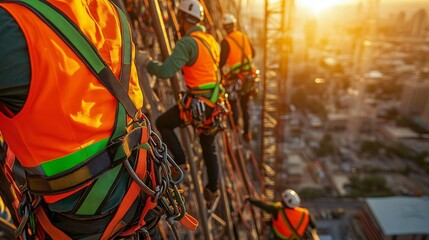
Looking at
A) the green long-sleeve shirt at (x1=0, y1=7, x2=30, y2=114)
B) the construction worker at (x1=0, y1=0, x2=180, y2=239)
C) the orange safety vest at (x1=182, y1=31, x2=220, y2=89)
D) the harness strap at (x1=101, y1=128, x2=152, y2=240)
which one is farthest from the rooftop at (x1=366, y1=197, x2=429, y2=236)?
the green long-sleeve shirt at (x1=0, y1=7, x2=30, y2=114)

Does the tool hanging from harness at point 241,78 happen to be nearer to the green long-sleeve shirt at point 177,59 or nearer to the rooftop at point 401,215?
the green long-sleeve shirt at point 177,59

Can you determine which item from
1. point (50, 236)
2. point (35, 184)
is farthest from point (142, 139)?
point (50, 236)

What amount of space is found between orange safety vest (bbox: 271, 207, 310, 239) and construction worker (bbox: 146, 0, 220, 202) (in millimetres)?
2802

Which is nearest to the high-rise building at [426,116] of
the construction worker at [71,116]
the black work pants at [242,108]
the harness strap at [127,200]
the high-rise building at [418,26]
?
the black work pants at [242,108]

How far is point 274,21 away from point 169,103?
6.49 metres

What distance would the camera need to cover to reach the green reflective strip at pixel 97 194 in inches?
68.7

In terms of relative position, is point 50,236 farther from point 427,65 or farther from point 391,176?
point 427,65

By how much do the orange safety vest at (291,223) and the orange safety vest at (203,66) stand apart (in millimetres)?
3630

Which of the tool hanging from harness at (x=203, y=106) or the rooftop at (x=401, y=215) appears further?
the rooftop at (x=401, y=215)

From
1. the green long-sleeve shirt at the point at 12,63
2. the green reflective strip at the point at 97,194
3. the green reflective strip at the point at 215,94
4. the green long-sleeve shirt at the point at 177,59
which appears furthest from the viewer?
the green reflective strip at the point at 215,94

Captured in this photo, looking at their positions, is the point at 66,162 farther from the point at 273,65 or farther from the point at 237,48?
the point at 273,65

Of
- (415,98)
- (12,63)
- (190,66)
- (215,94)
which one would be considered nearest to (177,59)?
(190,66)

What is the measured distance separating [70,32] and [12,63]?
0.25m

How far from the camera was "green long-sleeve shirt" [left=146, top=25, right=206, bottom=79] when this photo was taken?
323 cm
